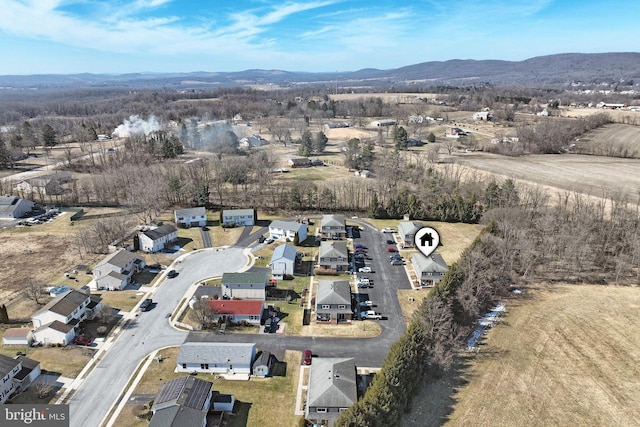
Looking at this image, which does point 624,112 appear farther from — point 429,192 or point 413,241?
point 413,241

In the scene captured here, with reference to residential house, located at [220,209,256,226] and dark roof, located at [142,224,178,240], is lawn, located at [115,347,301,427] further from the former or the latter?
residential house, located at [220,209,256,226]

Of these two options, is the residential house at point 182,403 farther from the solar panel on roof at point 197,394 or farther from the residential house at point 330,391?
the residential house at point 330,391

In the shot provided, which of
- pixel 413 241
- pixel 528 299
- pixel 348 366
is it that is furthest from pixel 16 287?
pixel 528 299

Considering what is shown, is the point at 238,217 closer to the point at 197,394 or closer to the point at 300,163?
the point at 300,163

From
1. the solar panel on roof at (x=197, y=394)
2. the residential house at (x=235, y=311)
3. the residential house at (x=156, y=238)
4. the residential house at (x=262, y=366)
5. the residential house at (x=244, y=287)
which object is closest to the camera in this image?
the solar panel on roof at (x=197, y=394)

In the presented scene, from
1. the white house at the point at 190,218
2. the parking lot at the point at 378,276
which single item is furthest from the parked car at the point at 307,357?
the white house at the point at 190,218

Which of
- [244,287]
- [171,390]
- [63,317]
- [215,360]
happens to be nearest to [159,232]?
[244,287]

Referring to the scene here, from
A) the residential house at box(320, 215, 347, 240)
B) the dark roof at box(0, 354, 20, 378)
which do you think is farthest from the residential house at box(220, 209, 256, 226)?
the dark roof at box(0, 354, 20, 378)

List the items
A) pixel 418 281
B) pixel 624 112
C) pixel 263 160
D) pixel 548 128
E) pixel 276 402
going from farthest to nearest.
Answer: pixel 624 112 → pixel 548 128 → pixel 263 160 → pixel 418 281 → pixel 276 402
